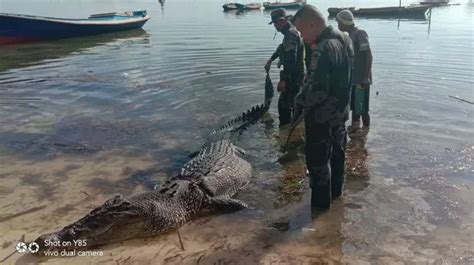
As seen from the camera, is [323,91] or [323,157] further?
[323,157]

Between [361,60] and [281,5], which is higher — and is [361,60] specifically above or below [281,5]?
below

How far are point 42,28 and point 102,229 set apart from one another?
2052 centimetres

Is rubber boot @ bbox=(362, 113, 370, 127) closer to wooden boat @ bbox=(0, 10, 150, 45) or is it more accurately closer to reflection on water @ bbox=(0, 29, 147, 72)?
reflection on water @ bbox=(0, 29, 147, 72)

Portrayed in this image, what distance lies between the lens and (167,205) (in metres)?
4.90

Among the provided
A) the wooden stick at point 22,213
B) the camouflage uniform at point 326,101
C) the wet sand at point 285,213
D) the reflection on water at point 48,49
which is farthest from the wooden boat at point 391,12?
the wooden stick at point 22,213

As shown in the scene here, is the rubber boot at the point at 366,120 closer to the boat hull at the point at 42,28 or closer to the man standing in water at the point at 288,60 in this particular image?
the man standing in water at the point at 288,60

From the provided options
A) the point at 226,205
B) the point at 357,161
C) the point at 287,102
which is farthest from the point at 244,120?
the point at 226,205

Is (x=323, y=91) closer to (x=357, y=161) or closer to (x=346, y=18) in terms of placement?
(x=357, y=161)

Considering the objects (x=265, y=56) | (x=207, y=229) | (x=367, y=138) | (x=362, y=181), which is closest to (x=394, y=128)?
(x=367, y=138)

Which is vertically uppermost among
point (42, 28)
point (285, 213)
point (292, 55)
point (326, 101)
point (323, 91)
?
point (42, 28)

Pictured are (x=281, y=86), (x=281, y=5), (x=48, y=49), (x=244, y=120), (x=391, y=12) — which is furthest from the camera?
(x=281, y=5)

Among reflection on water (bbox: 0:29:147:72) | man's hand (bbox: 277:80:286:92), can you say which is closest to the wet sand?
man's hand (bbox: 277:80:286:92)

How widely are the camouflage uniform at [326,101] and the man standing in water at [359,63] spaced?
257cm

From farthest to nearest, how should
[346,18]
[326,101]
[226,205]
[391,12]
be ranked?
[391,12], [346,18], [226,205], [326,101]
